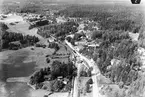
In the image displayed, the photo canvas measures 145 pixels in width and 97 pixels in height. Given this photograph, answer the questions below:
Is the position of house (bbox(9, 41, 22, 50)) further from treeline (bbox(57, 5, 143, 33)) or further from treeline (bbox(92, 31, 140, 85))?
treeline (bbox(57, 5, 143, 33))

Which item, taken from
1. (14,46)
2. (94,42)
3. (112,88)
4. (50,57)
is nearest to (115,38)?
(94,42)

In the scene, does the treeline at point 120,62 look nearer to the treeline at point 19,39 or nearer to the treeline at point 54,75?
the treeline at point 54,75

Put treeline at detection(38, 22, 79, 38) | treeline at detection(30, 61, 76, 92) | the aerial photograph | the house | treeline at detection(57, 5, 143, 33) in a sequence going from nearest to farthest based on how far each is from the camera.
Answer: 1. the aerial photograph
2. treeline at detection(30, 61, 76, 92)
3. the house
4. treeline at detection(38, 22, 79, 38)
5. treeline at detection(57, 5, 143, 33)

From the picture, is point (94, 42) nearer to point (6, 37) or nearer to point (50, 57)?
point (50, 57)

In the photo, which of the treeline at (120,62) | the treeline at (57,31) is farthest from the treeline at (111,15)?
the treeline at (120,62)

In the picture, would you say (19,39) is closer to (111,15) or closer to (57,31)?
(57,31)

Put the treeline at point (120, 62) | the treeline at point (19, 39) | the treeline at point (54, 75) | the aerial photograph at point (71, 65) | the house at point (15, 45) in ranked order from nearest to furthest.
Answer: the aerial photograph at point (71, 65) < the treeline at point (54, 75) < the treeline at point (120, 62) < the house at point (15, 45) < the treeline at point (19, 39)

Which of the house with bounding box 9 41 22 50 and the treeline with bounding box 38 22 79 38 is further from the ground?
the treeline with bounding box 38 22 79 38

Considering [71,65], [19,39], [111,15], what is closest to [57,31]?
[19,39]

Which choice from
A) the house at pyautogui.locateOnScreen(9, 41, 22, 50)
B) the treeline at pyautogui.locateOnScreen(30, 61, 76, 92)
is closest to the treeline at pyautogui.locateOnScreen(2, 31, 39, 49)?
the house at pyautogui.locateOnScreen(9, 41, 22, 50)
